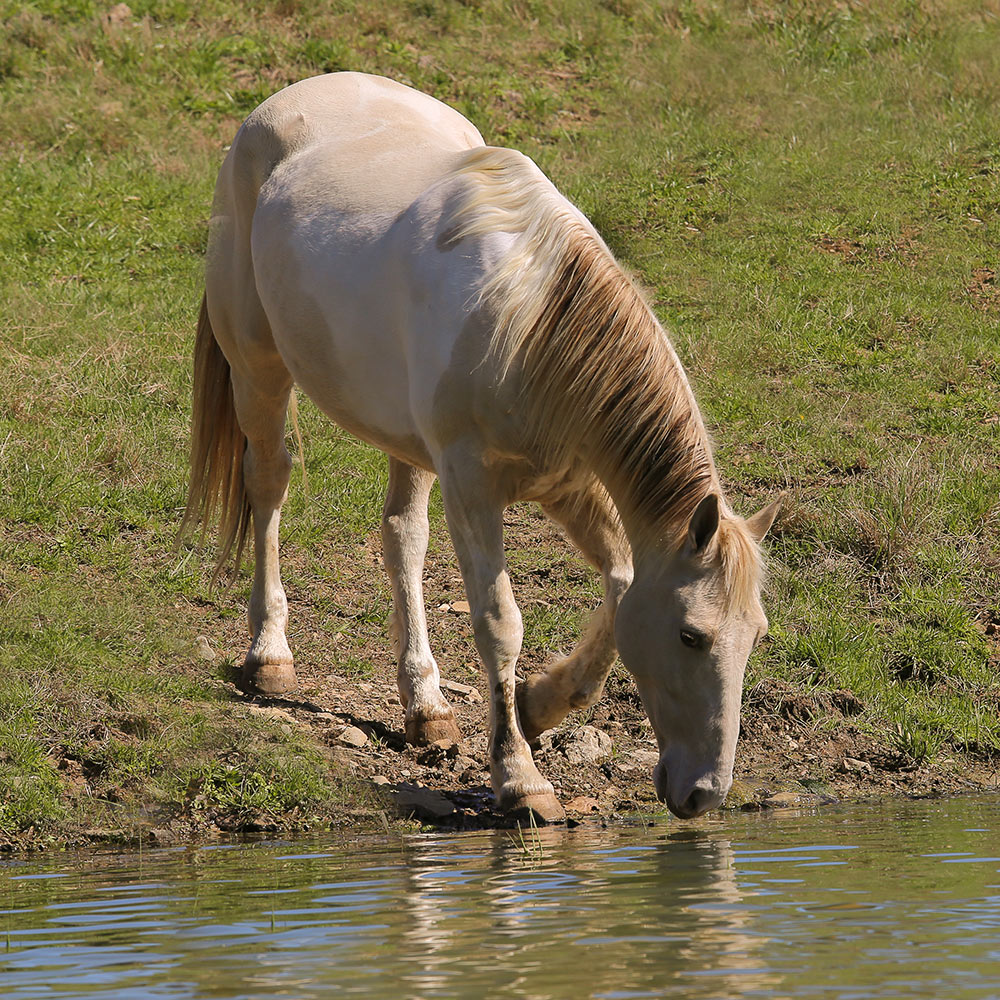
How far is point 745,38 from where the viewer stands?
13.5 m

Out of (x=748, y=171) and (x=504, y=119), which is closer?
(x=748, y=171)

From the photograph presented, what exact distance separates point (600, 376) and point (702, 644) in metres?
0.83

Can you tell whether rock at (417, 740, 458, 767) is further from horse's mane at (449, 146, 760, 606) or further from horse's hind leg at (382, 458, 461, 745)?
horse's mane at (449, 146, 760, 606)

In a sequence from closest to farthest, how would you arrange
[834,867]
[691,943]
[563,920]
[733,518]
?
[691,943]
[563,920]
[834,867]
[733,518]

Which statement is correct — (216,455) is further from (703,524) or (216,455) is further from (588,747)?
(703,524)

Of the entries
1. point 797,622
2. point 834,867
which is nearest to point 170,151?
point 797,622

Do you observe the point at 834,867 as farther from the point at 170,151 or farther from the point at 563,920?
the point at 170,151

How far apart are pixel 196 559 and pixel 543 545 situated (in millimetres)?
1546

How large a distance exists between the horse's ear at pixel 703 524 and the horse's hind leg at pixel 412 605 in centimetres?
147

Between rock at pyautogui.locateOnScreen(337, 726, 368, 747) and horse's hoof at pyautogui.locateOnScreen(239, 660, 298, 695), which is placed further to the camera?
horse's hoof at pyautogui.locateOnScreen(239, 660, 298, 695)

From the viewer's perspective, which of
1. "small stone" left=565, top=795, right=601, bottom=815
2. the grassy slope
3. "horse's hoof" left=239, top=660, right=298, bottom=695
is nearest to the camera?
"small stone" left=565, top=795, right=601, bottom=815

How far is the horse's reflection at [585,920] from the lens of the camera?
2555 mm

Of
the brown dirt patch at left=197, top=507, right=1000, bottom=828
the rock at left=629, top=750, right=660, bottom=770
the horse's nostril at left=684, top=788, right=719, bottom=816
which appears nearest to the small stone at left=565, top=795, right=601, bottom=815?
the brown dirt patch at left=197, top=507, right=1000, bottom=828

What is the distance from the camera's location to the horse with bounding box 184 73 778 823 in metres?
4.18
